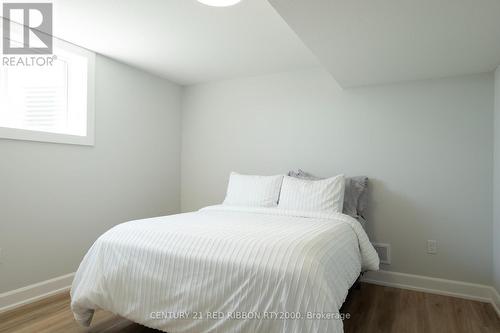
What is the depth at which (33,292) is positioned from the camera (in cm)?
250

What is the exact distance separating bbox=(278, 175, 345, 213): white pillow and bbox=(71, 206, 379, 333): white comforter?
482 mm

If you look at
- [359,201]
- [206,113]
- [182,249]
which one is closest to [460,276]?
[359,201]

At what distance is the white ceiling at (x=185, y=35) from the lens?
2.15 meters

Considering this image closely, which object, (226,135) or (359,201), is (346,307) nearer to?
(359,201)

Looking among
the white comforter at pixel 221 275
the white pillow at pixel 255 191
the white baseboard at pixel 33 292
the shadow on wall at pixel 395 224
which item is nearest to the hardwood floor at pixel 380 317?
the white baseboard at pixel 33 292

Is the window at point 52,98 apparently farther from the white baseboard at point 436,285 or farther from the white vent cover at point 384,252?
the white baseboard at point 436,285

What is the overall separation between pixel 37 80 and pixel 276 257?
2620 mm

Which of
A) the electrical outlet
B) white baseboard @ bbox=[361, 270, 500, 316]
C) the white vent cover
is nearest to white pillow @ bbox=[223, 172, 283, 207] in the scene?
the white vent cover

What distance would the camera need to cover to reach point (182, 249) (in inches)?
66.4

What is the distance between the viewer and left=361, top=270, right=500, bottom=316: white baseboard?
2576 millimetres

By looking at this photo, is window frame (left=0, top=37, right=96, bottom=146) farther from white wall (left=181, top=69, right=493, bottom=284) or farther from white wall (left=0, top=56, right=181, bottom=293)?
white wall (left=181, top=69, right=493, bottom=284)

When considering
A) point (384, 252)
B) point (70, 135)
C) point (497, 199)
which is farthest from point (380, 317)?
point (70, 135)

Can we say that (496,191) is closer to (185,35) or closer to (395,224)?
(395,224)

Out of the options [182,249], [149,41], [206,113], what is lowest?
[182,249]
